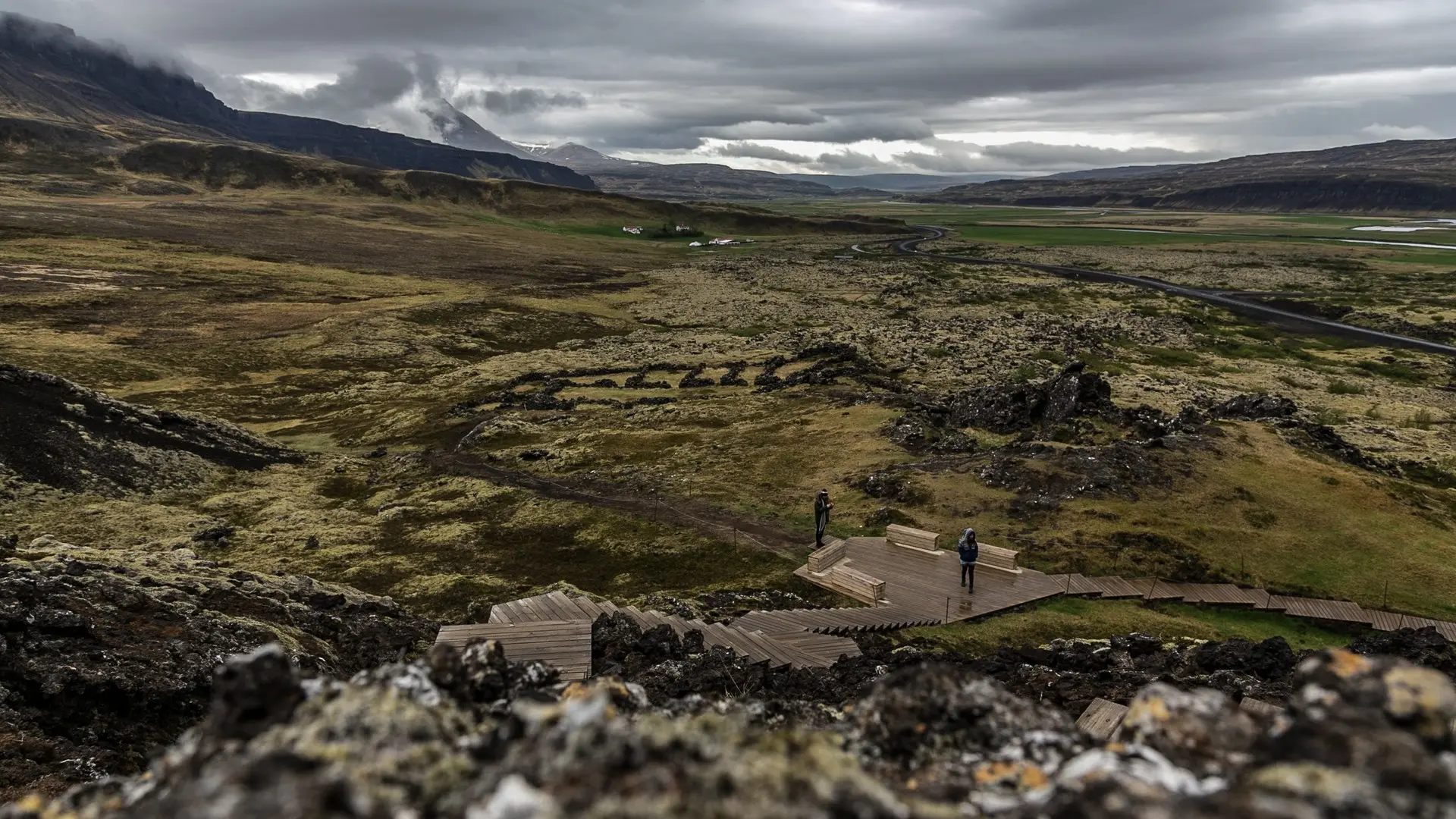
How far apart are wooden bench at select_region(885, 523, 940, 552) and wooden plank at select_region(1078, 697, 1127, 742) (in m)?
12.3

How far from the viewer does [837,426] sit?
43.6m

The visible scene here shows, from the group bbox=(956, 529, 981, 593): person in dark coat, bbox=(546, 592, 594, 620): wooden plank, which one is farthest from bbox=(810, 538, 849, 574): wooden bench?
bbox=(546, 592, 594, 620): wooden plank

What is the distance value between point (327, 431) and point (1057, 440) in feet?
155

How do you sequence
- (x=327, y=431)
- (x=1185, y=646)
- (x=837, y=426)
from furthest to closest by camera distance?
(x=327, y=431), (x=837, y=426), (x=1185, y=646)

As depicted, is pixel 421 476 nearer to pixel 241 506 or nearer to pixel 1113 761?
pixel 241 506

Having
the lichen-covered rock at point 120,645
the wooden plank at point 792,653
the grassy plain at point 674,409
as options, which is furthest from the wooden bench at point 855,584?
the lichen-covered rock at point 120,645

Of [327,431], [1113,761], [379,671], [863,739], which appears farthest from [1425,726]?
[327,431]

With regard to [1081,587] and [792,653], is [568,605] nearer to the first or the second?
[792,653]

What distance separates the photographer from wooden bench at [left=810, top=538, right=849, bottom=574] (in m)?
25.6

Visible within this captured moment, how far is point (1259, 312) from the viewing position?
106 meters

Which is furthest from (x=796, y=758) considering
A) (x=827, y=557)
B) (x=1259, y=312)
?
(x=1259, y=312)

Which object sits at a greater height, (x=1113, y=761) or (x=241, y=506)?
(x=1113, y=761)

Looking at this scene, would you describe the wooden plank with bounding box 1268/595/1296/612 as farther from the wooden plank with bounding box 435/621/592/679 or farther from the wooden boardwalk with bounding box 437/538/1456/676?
the wooden plank with bounding box 435/621/592/679

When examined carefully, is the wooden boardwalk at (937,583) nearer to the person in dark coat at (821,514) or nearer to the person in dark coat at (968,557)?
the person in dark coat at (968,557)
